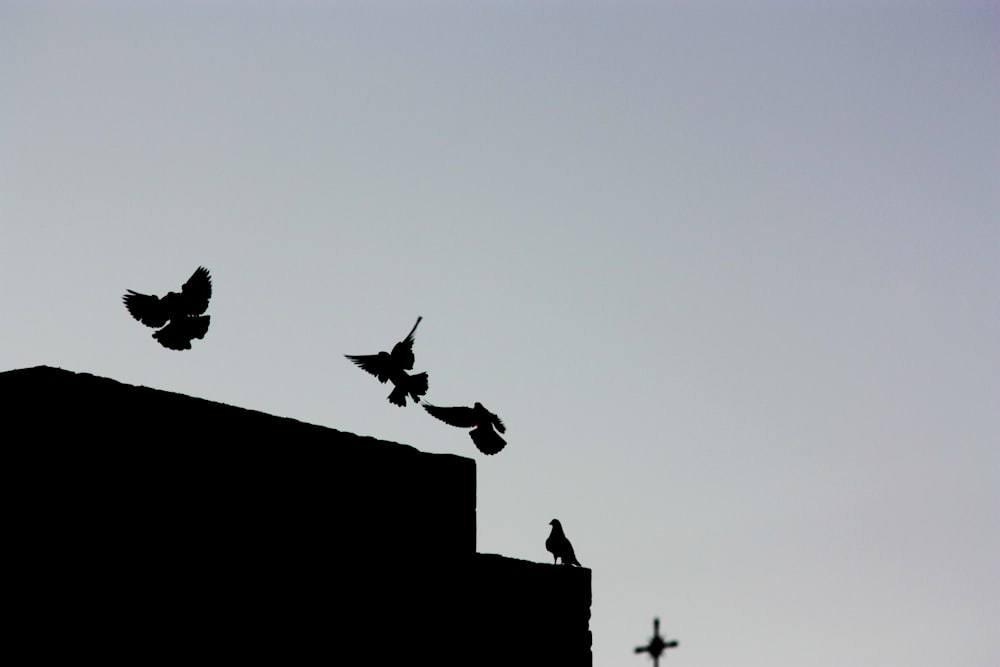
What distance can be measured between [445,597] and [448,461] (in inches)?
50.7

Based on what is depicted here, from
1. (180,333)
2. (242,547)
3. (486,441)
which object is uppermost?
(180,333)

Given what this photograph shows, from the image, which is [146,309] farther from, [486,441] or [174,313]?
[486,441]

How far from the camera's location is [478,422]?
527 inches

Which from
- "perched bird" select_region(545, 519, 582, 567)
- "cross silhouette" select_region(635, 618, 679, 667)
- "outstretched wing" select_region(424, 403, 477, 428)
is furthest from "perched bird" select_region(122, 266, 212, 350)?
"cross silhouette" select_region(635, 618, 679, 667)

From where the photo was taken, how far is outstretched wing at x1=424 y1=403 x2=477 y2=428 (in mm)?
13367

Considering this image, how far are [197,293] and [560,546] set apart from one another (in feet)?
15.4

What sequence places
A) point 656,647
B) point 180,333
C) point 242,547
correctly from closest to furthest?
point 242,547
point 180,333
point 656,647

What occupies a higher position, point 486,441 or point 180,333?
point 180,333

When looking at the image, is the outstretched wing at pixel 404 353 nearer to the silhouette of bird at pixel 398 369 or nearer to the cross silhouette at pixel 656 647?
the silhouette of bird at pixel 398 369

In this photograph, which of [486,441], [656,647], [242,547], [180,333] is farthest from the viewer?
[656,647]

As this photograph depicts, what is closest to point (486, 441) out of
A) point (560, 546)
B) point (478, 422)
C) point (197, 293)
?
point (478, 422)

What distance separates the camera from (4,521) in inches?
390

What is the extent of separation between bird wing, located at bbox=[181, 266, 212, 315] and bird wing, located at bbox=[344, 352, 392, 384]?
5.70ft

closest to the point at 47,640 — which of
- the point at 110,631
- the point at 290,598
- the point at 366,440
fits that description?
the point at 110,631
